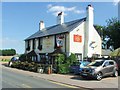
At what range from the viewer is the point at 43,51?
47.0 metres

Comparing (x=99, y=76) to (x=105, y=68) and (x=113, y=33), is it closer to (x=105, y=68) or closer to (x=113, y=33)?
(x=105, y=68)

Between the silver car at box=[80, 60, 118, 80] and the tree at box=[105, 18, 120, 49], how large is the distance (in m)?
31.7

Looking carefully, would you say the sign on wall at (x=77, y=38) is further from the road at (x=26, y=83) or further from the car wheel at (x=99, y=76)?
the road at (x=26, y=83)

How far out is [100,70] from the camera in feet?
78.3

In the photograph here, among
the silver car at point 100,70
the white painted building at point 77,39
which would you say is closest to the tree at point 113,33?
the white painted building at point 77,39

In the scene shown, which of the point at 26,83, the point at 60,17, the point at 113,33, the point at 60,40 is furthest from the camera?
the point at 113,33

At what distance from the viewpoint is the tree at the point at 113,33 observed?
56906 millimetres

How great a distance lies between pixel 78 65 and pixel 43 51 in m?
17.7

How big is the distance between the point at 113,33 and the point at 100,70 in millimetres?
35345

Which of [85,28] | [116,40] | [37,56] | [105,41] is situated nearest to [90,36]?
[85,28]

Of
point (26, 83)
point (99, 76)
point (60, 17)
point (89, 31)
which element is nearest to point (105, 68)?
point (99, 76)

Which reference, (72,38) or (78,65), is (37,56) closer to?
(72,38)

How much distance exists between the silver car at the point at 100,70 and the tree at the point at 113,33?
104 feet

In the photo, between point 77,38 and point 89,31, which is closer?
point 77,38
